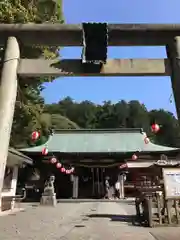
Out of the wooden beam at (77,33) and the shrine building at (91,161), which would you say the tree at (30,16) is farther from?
the shrine building at (91,161)

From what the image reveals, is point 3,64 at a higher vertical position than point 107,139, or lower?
lower

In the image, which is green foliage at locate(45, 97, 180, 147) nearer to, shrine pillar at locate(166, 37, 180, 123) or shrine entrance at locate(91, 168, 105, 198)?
shrine entrance at locate(91, 168, 105, 198)

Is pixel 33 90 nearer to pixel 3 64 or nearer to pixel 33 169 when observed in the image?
pixel 33 169

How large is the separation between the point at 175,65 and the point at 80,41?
2188mm

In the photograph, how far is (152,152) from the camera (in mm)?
21359

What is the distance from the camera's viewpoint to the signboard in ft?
25.4

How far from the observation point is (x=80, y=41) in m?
5.99

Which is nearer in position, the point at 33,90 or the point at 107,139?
the point at 33,90

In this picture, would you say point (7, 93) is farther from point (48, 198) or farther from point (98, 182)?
point (98, 182)

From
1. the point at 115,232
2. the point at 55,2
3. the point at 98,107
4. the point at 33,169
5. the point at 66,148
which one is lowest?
the point at 115,232

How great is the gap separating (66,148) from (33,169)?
11.2ft

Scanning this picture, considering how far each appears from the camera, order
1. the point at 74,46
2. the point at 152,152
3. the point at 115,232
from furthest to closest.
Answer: the point at 152,152 < the point at 115,232 < the point at 74,46

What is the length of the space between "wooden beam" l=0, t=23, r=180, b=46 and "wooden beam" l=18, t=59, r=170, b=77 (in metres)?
0.56

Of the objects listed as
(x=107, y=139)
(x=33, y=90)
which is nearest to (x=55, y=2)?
(x=33, y=90)
